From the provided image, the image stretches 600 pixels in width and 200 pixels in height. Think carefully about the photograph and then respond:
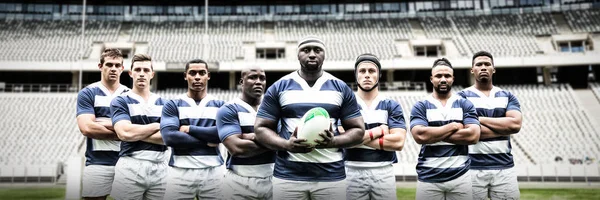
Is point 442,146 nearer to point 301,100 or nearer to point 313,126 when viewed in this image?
point 301,100

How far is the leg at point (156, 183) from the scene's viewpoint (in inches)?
189

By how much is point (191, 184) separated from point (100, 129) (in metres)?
1.21

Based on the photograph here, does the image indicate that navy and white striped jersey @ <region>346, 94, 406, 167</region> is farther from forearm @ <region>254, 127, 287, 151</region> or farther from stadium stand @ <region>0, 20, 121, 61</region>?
stadium stand @ <region>0, 20, 121, 61</region>

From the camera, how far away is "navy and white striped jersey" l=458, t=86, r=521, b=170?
16.4 ft

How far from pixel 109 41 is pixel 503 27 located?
30.3 m

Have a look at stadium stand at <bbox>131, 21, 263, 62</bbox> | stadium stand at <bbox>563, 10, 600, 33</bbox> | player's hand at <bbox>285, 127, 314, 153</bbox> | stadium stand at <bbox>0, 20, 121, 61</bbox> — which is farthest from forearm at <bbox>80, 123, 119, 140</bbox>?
stadium stand at <bbox>563, 10, 600, 33</bbox>

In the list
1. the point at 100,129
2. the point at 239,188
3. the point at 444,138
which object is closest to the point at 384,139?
the point at 444,138

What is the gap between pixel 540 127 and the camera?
938 inches

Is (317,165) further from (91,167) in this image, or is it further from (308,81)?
(91,167)

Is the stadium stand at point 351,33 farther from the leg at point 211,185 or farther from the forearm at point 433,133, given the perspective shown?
the leg at point 211,185

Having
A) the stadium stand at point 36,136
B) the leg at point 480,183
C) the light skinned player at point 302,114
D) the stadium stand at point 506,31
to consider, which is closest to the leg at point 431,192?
the leg at point 480,183

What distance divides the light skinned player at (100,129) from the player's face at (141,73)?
301 mm

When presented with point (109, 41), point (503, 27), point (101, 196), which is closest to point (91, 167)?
point (101, 196)

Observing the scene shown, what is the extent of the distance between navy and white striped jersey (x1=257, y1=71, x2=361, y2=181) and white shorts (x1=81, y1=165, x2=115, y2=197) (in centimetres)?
225
